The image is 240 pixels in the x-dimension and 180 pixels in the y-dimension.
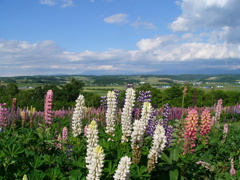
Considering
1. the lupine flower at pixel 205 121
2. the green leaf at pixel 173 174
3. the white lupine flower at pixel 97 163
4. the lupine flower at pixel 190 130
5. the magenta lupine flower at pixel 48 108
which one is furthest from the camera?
the magenta lupine flower at pixel 48 108

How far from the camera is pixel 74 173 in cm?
347

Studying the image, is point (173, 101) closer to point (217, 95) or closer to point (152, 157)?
point (217, 95)

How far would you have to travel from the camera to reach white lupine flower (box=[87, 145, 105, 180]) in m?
2.68

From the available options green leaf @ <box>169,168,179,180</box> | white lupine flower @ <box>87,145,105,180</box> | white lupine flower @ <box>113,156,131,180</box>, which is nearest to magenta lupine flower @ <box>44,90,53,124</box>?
green leaf @ <box>169,168,179,180</box>

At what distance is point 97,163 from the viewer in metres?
2.73

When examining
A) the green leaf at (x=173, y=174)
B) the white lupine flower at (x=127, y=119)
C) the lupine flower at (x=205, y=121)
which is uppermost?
the white lupine flower at (x=127, y=119)

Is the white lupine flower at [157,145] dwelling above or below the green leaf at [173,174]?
above

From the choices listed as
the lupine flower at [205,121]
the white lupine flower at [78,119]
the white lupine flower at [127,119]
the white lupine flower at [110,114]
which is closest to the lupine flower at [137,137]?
the white lupine flower at [127,119]

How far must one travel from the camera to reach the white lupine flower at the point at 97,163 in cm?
268

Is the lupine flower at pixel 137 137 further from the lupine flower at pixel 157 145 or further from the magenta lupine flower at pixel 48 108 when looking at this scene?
the magenta lupine flower at pixel 48 108

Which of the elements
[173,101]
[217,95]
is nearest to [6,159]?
[173,101]

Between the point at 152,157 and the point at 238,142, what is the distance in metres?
6.45

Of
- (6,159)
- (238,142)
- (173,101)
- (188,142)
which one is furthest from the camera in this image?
(173,101)

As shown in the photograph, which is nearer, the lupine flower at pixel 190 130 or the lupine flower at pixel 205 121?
the lupine flower at pixel 190 130
